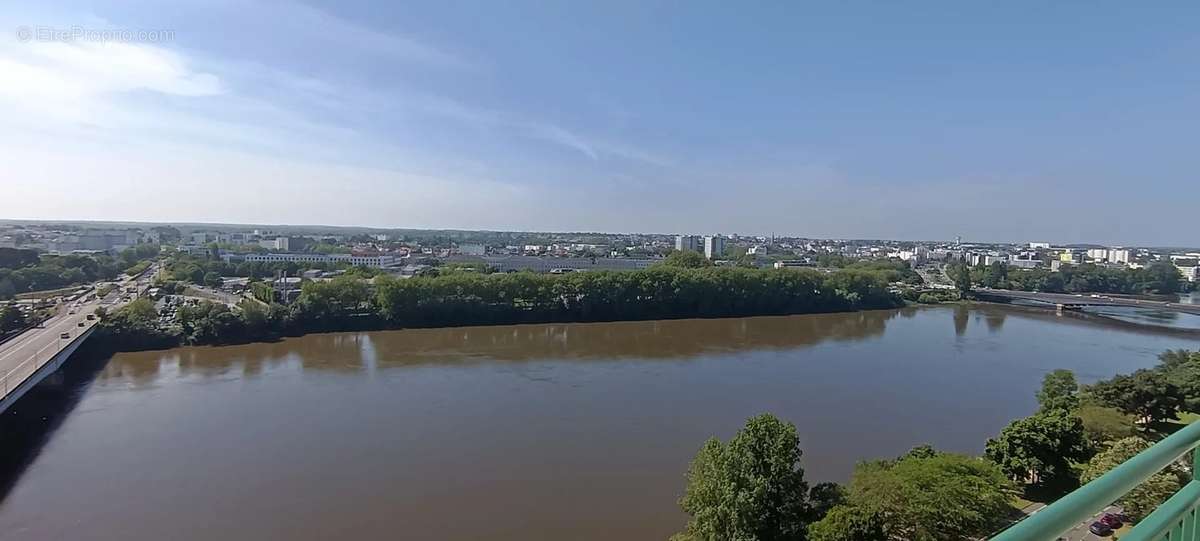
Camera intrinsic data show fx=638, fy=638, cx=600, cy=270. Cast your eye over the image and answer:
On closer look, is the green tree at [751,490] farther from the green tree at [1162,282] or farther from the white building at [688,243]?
the white building at [688,243]

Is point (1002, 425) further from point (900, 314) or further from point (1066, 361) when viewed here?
point (900, 314)

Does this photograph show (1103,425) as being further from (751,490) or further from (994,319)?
(994,319)

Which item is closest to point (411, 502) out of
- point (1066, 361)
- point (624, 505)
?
point (624, 505)

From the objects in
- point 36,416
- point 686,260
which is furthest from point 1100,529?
point 686,260

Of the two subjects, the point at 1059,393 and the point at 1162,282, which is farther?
the point at 1162,282

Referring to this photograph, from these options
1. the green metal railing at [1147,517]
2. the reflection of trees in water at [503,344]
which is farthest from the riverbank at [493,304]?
the green metal railing at [1147,517]

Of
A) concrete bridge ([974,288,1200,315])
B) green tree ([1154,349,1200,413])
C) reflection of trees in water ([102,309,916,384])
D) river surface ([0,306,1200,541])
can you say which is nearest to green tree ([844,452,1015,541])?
river surface ([0,306,1200,541])

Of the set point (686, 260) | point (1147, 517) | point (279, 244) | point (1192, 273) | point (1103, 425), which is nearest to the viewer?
point (1147, 517)
